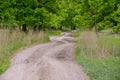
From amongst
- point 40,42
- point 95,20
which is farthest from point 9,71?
point 95,20

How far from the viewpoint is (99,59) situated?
12.6m

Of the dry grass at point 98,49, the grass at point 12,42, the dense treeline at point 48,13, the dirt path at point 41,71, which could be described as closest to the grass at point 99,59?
the dry grass at point 98,49

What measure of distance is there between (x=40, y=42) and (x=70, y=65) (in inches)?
413

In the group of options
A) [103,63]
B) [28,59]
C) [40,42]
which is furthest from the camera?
[40,42]

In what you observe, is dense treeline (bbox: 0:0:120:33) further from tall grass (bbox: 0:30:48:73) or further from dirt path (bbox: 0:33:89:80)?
dirt path (bbox: 0:33:89:80)

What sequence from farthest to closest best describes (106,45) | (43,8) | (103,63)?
1. (43,8)
2. (106,45)
3. (103,63)

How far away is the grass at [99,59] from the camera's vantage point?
9.52m

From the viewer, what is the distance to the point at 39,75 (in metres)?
9.46

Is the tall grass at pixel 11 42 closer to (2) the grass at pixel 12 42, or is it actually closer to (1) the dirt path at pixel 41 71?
(2) the grass at pixel 12 42

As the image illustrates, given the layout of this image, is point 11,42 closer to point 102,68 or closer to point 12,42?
point 12,42

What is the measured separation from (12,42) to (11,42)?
0.48 feet

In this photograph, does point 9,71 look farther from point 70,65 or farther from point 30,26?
point 30,26

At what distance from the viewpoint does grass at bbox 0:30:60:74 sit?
12.4 m

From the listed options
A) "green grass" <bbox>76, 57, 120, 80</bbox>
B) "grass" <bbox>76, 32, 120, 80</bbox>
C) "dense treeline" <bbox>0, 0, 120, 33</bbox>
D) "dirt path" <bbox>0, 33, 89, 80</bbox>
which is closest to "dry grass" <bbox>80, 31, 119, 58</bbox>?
"grass" <bbox>76, 32, 120, 80</bbox>
